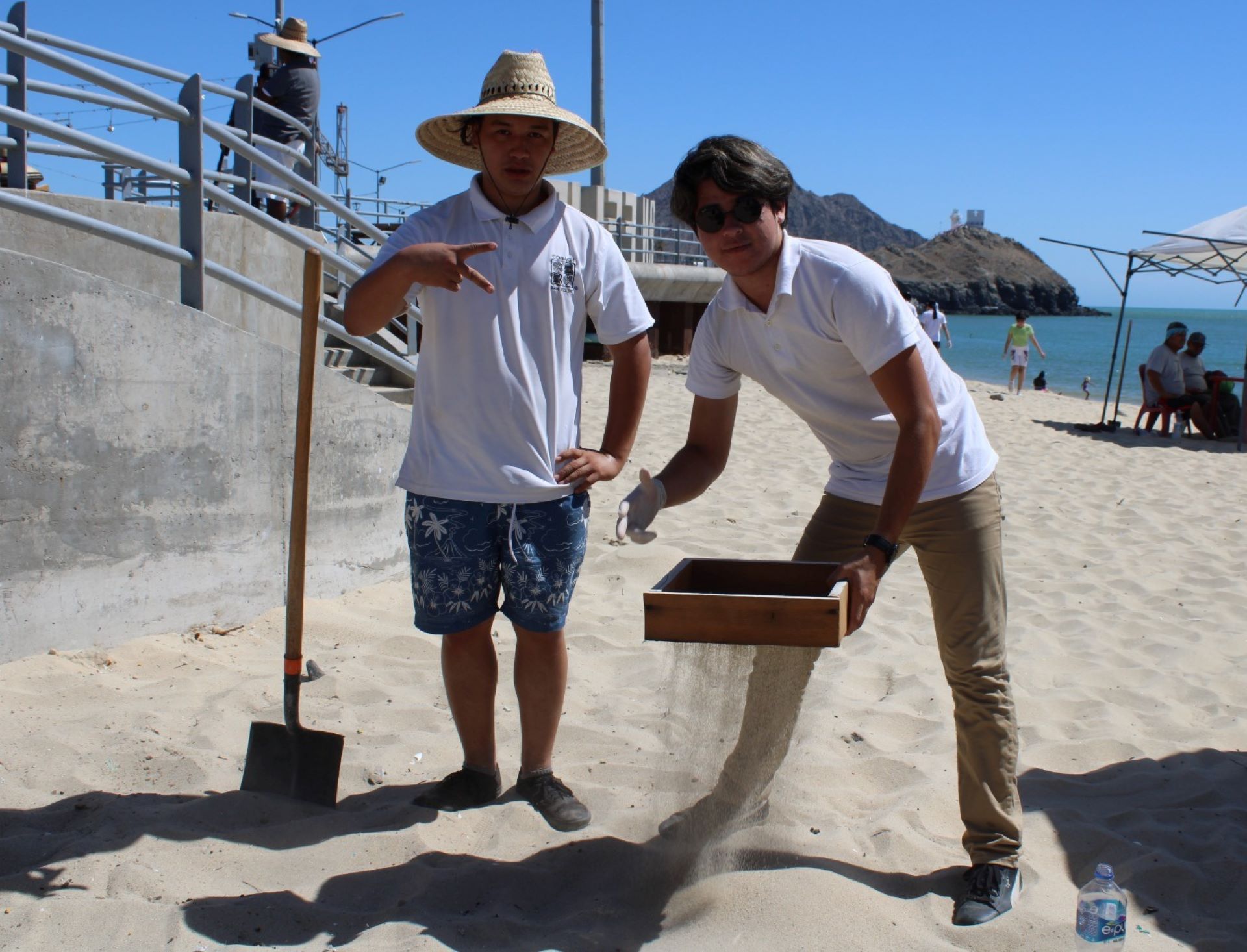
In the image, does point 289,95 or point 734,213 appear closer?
point 734,213

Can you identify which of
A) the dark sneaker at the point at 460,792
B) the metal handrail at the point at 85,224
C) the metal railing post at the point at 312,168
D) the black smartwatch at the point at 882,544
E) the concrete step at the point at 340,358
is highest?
the metal railing post at the point at 312,168

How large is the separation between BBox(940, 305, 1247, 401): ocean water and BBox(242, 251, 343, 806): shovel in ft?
65.1

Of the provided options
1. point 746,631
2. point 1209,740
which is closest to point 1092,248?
point 1209,740

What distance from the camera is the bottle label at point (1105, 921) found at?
2.45 metres

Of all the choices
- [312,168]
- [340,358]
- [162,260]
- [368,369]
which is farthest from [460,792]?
[312,168]

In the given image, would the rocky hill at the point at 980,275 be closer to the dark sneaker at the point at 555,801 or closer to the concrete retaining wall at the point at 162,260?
the concrete retaining wall at the point at 162,260

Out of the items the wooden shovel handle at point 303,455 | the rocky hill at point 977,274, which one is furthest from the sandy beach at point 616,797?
the rocky hill at point 977,274

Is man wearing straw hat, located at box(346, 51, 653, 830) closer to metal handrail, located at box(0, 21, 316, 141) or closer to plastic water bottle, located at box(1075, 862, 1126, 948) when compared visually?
plastic water bottle, located at box(1075, 862, 1126, 948)

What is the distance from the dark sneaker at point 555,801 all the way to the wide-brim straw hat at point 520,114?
1850 mm

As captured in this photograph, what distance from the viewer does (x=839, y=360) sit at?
277 cm

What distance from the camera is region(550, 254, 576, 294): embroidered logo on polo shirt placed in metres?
2.97

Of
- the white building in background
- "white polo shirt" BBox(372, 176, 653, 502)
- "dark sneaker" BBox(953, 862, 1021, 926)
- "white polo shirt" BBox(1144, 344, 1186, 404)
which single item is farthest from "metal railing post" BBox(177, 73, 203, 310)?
the white building in background

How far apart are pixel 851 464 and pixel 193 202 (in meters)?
3.01

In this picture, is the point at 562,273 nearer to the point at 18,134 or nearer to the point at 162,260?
the point at 162,260
